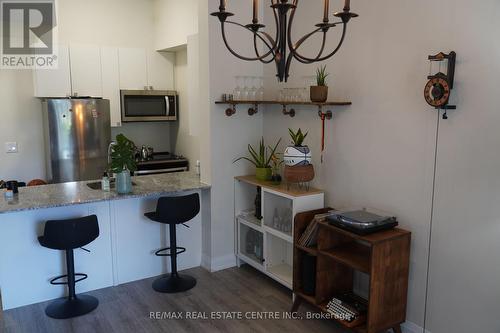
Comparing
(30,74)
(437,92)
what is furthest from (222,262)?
(30,74)

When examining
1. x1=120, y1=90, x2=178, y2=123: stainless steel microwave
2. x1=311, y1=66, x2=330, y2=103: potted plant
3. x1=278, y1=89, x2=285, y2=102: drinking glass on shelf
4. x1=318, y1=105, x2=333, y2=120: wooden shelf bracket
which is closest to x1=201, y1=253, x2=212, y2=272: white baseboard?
x1=278, y1=89, x2=285, y2=102: drinking glass on shelf

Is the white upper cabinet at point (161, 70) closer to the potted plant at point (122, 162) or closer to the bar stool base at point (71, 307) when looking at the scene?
the potted plant at point (122, 162)

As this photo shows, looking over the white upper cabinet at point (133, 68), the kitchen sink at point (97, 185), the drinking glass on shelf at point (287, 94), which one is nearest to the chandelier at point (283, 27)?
the drinking glass on shelf at point (287, 94)

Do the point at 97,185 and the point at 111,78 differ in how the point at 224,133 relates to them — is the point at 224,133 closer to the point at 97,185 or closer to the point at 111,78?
the point at 97,185

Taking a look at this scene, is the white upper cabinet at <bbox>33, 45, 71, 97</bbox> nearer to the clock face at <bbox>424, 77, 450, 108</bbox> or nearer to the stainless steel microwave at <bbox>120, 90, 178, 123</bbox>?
the stainless steel microwave at <bbox>120, 90, 178, 123</bbox>

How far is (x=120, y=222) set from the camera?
362 cm

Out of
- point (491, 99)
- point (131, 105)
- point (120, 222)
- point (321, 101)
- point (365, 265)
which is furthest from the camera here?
point (131, 105)

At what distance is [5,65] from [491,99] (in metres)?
4.91

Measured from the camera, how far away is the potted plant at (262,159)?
3744 millimetres

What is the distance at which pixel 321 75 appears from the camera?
3.14 metres

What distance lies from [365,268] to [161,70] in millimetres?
3876

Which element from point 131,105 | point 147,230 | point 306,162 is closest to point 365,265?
point 306,162

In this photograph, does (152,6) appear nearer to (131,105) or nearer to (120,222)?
(131,105)

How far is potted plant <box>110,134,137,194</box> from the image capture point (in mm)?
Answer: 3412
